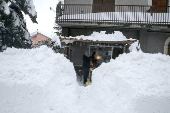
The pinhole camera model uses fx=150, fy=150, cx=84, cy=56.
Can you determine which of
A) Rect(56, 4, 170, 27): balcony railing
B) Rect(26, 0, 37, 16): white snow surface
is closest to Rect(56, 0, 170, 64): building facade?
Rect(56, 4, 170, 27): balcony railing

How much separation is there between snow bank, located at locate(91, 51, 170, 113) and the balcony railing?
4893 millimetres

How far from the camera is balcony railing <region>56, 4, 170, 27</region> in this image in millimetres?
10719

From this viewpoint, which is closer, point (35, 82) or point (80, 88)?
point (35, 82)

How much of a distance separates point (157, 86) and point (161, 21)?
756cm

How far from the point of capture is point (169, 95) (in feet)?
15.8

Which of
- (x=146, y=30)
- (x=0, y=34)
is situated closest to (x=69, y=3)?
(x=0, y=34)

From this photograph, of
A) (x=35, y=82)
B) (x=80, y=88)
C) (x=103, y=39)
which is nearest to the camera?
(x=35, y=82)

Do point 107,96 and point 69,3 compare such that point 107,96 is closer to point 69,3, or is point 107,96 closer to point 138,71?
point 138,71

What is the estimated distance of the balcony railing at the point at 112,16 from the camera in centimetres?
1072

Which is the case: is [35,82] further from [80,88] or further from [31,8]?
[31,8]

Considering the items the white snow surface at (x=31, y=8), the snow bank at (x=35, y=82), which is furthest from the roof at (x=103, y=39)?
the white snow surface at (x=31, y=8)

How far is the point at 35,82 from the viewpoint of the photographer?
17.4 ft

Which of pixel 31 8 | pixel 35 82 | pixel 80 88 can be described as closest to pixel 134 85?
pixel 80 88

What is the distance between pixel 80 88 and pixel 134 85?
220 cm
